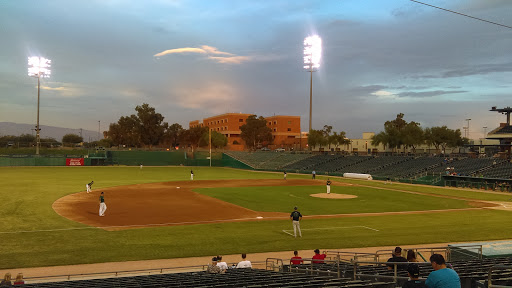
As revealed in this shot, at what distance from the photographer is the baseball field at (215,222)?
17.6 meters

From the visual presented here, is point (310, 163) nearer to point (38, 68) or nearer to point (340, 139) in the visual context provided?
point (340, 139)

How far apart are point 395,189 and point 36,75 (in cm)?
7513

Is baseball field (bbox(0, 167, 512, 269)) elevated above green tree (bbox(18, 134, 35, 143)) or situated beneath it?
situated beneath

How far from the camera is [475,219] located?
2544 cm

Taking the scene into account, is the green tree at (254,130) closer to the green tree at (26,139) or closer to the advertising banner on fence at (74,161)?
the advertising banner on fence at (74,161)

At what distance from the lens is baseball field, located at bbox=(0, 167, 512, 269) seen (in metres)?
17.6

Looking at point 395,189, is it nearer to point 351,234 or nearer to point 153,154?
point 351,234

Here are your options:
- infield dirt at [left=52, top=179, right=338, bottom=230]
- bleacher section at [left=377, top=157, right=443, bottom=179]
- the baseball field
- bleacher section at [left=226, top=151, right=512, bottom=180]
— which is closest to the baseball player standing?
the baseball field

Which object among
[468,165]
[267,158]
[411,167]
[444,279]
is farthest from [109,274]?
[267,158]

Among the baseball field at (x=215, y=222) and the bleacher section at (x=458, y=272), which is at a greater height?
the bleacher section at (x=458, y=272)

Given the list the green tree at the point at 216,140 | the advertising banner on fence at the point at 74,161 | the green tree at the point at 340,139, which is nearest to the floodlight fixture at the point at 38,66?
→ the advertising banner on fence at the point at 74,161

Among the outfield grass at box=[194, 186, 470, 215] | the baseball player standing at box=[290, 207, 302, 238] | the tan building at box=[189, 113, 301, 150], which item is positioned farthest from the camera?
the tan building at box=[189, 113, 301, 150]

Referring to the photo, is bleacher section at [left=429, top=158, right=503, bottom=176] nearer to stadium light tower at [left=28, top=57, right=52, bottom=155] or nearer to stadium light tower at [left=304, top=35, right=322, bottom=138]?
stadium light tower at [left=304, top=35, right=322, bottom=138]

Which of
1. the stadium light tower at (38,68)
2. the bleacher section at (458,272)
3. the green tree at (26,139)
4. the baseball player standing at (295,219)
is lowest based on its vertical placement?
the baseball player standing at (295,219)
